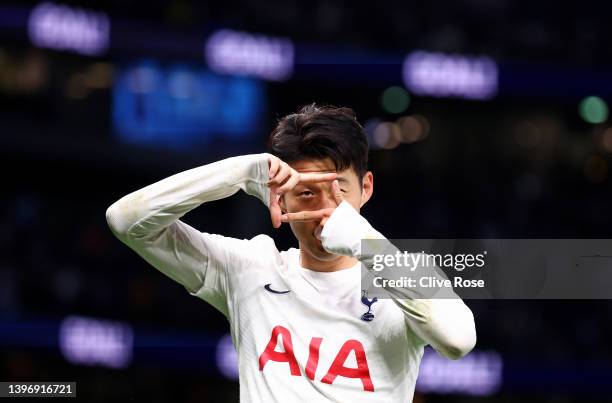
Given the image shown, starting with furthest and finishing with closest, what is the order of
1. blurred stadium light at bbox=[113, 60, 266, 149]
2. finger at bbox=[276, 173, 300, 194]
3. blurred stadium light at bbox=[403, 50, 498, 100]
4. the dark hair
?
blurred stadium light at bbox=[113, 60, 266, 149] → blurred stadium light at bbox=[403, 50, 498, 100] → the dark hair → finger at bbox=[276, 173, 300, 194]

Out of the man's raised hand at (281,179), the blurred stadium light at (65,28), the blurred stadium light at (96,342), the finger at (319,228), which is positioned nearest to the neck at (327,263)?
the finger at (319,228)

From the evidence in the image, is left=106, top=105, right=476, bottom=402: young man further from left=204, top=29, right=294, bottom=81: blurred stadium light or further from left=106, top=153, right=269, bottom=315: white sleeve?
left=204, top=29, right=294, bottom=81: blurred stadium light

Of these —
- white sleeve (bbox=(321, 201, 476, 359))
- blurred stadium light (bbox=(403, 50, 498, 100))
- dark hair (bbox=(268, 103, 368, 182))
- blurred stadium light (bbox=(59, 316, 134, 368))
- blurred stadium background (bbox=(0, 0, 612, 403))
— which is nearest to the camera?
white sleeve (bbox=(321, 201, 476, 359))

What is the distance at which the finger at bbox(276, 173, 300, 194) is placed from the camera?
7.63 ft

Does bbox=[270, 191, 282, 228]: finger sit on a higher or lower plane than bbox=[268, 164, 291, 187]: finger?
lower

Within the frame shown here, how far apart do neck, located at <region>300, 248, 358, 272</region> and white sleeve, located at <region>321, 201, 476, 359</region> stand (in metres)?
0.21

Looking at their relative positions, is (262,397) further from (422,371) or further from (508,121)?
(508,121)

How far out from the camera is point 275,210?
2.33m

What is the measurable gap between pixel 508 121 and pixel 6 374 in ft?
25.2

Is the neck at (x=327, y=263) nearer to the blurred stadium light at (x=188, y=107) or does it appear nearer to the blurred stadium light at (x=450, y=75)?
the blurred stadium light at (x=450, y=75)

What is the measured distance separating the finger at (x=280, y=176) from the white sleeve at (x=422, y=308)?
0.44 ft

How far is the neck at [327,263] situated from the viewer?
2.52 metres

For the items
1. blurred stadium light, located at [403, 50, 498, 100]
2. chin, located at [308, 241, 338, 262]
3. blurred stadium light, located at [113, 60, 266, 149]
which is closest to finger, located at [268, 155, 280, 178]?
chin, located at [308, 241, 338, 262]

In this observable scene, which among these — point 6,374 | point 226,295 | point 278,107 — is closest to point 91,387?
point 6,374
